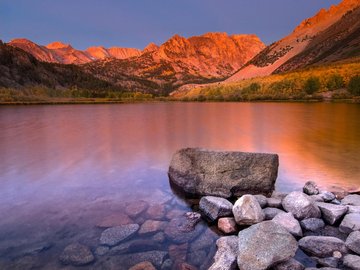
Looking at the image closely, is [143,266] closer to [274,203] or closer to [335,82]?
[274,203]

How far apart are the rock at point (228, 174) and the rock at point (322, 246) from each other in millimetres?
3515

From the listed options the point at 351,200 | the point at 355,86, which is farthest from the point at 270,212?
the point at 355,86

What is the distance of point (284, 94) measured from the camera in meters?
117

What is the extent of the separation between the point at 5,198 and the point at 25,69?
200 metres

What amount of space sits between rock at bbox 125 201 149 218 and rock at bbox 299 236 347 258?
4.72 meters

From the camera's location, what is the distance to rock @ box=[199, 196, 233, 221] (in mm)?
8188

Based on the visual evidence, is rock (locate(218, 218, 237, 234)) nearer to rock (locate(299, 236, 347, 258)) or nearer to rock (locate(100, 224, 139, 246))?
rock (locate(299, 236, 347, 258))

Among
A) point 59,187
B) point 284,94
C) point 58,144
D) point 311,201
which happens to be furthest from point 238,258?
point 284,94

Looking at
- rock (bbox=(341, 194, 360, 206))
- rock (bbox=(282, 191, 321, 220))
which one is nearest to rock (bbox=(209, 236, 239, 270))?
rock (bbox=(282, 191, 321, 220))

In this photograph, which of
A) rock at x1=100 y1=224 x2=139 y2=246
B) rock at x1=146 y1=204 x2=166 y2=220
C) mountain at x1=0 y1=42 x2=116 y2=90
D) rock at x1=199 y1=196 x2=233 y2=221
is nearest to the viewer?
rock at x1=100 y1=224 x2=139 y2=246

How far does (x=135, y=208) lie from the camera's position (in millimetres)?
9078

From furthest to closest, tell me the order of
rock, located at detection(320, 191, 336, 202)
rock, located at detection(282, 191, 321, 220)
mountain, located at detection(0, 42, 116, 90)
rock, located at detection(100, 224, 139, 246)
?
mountain, located at detection(0, 42, 116, 90) < rock, located at detection(320, 191, 336, 202) < rock, located at detection(282, 191, 321, 220) < rock, located at detection(100, 224, 139, 246)

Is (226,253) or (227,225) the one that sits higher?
(226,253)

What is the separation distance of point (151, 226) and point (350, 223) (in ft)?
17.2
